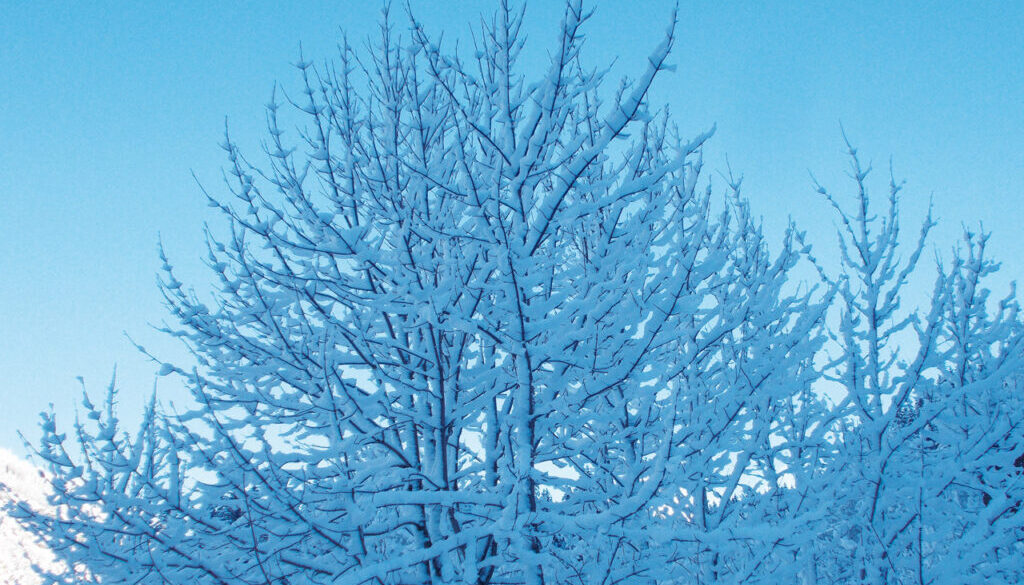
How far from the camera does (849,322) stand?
440 cm

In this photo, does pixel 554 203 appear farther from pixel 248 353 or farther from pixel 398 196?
pixel 248 353

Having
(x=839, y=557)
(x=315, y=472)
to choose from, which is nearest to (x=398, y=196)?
(x=315, y=472)

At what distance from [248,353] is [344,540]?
3.37 feet

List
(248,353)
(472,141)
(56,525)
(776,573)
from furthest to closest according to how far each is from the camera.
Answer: (472,141) < (248,353) < (776,573) < (56,525)

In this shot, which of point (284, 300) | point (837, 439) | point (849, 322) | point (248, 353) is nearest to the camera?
point (248, 353)

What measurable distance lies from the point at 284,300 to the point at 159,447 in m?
1.09

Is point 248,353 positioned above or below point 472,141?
below

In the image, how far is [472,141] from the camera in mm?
3879

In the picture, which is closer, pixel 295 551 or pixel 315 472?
pixel 315 472

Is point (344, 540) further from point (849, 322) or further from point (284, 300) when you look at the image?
point (849, 322)

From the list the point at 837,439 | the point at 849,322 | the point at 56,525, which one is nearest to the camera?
the point at 56,525

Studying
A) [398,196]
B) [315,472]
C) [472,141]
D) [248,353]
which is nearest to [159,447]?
[248,353]

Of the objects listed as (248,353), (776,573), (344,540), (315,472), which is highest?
(248,353)

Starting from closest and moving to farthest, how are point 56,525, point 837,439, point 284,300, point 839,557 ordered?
point 56,525 < point 284,300 < point 837,439 < point 839,557
